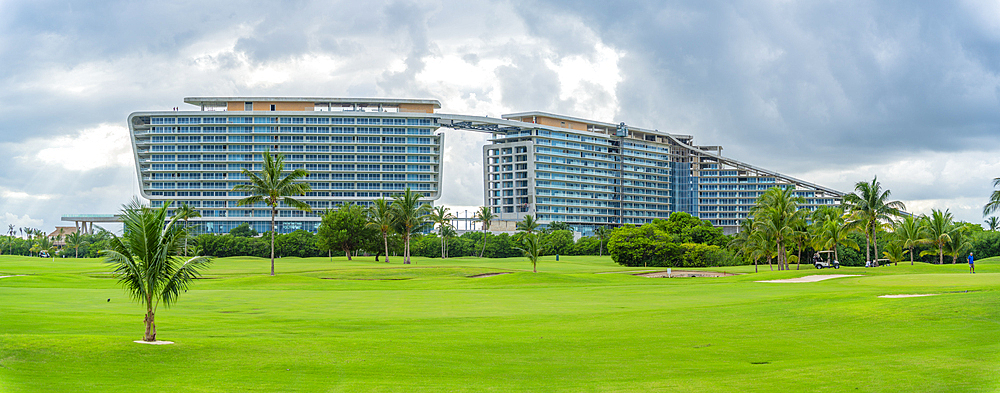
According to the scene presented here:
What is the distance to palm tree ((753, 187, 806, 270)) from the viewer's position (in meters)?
84.5

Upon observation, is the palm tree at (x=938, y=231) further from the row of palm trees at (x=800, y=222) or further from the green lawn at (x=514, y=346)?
the green lawn at (x=514, y=346)

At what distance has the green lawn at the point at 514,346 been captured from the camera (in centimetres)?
1452

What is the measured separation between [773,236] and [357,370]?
254 ft

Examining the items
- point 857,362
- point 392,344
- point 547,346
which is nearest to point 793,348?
point 857,362

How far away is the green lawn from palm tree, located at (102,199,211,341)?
4.22 feet

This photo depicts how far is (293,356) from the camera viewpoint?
17547 millimetres

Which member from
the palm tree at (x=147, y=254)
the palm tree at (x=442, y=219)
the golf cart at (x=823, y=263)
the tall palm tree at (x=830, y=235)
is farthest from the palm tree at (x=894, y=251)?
the palm tree at (x=147, y=254)

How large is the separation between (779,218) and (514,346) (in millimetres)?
71191

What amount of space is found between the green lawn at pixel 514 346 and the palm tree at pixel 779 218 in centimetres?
5088

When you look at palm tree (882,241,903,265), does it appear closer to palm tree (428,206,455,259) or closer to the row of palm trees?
the row of palm trees

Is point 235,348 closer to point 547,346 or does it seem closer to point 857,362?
point 547,346

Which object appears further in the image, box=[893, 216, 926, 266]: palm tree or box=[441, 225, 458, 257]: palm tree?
box=[441, 225, 458, 257]: palm tree

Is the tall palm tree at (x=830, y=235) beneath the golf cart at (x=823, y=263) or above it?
above

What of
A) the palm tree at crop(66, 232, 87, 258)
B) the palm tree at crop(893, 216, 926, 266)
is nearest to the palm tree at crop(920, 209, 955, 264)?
the palm tree at crop(893, 216, 926, 266)
